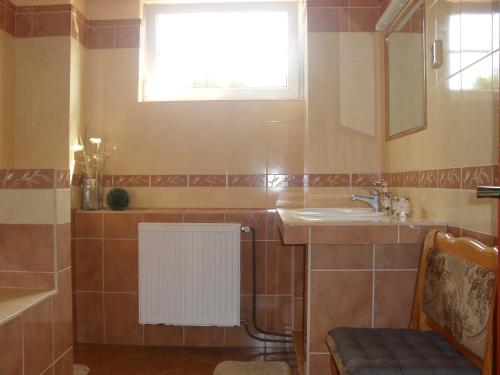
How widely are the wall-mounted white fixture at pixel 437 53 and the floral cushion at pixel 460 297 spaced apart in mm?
776

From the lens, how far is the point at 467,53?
1.45 meters

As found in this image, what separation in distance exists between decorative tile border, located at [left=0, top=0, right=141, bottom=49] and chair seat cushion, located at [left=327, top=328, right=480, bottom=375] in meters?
2.27

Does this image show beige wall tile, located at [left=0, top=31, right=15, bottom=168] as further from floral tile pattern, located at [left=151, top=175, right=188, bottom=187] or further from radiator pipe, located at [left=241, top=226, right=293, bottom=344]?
radiator pipe, located at [left=241, top=226, right=293, bottom=344]

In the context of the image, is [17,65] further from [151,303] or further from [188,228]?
[151,303]

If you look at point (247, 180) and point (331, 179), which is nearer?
point (331, 179)

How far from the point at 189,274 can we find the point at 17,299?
1.02m

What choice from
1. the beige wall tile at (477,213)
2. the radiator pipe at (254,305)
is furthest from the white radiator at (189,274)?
the beige wall tile at (477,213)

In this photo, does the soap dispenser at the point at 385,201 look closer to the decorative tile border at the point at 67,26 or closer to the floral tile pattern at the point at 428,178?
the floral tile pattern at the point at 428,178

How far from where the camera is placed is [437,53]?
5.51ft

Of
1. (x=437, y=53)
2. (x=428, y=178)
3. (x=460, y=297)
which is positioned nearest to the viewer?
(x=460, y=297)

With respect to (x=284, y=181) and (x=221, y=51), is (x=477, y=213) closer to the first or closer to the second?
(x=284, y=181)

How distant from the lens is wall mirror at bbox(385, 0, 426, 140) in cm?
190

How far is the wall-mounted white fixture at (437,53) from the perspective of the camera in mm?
1661

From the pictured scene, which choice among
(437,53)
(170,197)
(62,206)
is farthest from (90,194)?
(437,53)
